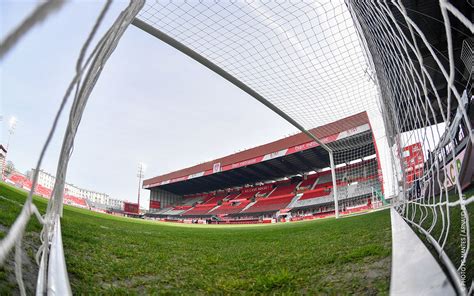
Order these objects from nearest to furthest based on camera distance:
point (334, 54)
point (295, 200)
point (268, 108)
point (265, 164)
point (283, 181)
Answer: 1. point (334, 54)
2. point (268, 108)
3. point (295, 200)
4. point (265, 164)
5. point (283, 181)

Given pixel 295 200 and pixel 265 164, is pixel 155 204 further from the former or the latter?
pixel 295 200

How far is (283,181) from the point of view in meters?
28.4

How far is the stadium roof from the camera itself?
37.9ft

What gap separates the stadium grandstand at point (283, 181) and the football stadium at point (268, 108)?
145 cm

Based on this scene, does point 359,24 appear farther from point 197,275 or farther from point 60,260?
point 60,260

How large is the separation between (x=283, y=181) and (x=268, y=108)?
22.4 m

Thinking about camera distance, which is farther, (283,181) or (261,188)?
(261,188)

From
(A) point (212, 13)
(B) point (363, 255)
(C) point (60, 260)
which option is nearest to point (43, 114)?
(C) point (60, 260)

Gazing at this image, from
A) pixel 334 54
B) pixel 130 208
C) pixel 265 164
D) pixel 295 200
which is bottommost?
pixel 130 208

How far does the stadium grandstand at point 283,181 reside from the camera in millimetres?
15099

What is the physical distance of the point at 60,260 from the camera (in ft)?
4.39

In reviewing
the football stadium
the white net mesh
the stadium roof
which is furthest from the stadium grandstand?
the white net mesh

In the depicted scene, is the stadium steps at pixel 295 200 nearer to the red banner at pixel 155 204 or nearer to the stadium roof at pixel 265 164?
the stadium roof at pixel 265 164

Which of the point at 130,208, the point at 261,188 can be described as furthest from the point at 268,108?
the point at 130,208
